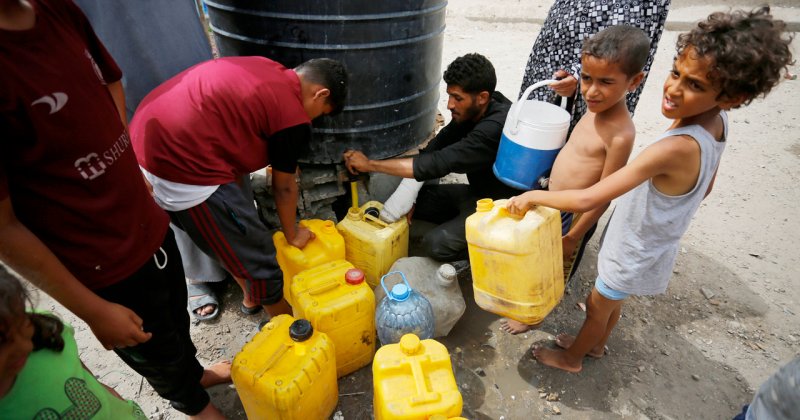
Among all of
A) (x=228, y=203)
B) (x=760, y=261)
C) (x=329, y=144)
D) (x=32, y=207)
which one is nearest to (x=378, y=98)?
(x=329, y=144)

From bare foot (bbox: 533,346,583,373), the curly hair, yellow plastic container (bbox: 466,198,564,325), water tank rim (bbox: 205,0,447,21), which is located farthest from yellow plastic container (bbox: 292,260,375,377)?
the curly hair

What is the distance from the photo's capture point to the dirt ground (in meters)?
2.28

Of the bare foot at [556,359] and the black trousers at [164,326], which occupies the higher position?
the black trousers at [164,326]

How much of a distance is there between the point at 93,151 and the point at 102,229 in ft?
0.87

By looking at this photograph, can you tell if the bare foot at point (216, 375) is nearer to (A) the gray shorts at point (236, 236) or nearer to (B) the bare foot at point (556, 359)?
(A) the gray shorts at point (236, 236)

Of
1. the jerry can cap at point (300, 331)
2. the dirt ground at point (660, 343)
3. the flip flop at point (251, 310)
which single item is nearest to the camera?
the jerry can cap at point (300, 331)

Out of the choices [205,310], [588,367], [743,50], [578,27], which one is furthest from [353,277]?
[578,27]

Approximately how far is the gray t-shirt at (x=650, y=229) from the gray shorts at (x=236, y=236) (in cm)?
174

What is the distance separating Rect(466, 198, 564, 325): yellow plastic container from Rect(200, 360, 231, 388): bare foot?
1514 millimetres

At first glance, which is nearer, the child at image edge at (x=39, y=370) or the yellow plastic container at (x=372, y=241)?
the child at image edge at (x=39, y=370)

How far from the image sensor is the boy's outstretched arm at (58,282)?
1062 mm

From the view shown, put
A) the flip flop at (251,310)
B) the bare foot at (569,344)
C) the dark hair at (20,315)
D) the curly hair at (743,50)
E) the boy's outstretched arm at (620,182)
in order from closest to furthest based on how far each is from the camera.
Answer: the dark hair at (20,315), the curly hair at (743,50), the boy's outstretched arm at (620,182), the bare foot at (569,344), the flip flop at (251,310)

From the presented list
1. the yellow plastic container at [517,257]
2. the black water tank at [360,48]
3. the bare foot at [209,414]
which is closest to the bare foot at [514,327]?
the yellow plastic container at [517,257]

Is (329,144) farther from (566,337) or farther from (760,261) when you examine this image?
(760,261)
